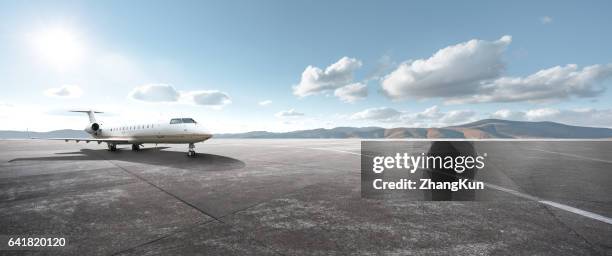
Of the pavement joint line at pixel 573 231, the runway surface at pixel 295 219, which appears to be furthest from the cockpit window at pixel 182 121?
the pavement joint line at pixel 573 231

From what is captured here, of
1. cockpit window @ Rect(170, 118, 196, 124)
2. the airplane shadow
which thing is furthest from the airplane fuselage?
the airplane shadow

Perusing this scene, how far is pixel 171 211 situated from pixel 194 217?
2.42 feet

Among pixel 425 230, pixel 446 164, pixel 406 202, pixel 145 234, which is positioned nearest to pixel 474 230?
pixel 425 230

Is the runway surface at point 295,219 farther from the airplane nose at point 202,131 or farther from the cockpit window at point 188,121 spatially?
the cockpit window at point 188,121

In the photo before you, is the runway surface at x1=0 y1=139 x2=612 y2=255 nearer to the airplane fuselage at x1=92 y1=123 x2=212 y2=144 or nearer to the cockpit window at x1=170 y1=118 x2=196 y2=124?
the airplane fuselage at x1=92 y1=123 x2=212 y2=144

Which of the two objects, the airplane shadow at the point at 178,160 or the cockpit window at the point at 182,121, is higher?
the cockpit window at the point at 182,121

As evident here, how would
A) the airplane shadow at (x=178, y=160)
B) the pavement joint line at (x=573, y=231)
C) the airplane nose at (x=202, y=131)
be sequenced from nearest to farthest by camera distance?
1. the pavement joint line at (x=573, y=231)
2. the airplane shadow at (x=178, y=160)
3. the airplane nose at (x=202, y=131)

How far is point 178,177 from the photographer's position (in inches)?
359

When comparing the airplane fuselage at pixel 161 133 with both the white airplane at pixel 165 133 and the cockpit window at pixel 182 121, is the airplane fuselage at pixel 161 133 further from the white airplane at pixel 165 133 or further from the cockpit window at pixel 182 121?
the cockpit window at pixel 182 121

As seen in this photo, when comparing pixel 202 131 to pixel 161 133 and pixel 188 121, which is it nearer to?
pixel 188 121

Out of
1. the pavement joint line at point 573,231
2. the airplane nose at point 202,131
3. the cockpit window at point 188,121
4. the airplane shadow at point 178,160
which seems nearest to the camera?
the pavement joint line at point 573,231

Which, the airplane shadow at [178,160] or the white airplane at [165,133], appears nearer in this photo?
the airplane shadow at [178,160]

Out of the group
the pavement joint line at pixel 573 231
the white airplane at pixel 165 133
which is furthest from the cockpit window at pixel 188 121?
the pavement joint line at pixel 573 231

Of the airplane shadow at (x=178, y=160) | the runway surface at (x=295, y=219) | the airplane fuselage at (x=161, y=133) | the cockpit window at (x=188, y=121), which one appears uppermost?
the cockpit window at (x=188, y=121)
